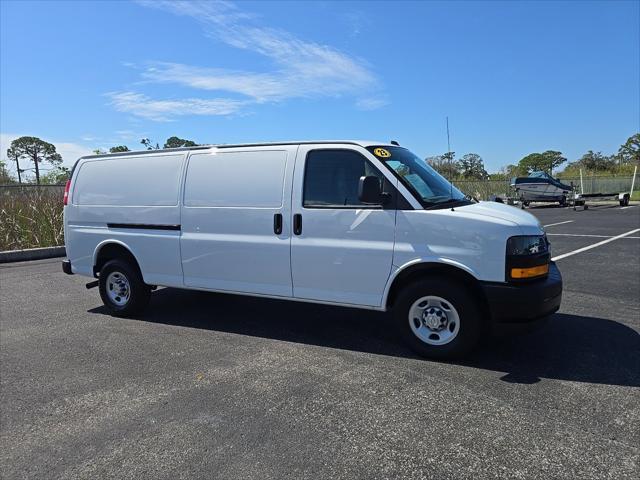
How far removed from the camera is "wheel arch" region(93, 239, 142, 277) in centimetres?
633

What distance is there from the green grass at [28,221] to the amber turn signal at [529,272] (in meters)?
12.1

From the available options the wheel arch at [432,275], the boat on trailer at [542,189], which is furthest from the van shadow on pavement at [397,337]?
the boat on trailer at [542,189]

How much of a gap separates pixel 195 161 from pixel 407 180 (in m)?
2.58

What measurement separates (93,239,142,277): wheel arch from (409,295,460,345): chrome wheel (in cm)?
362

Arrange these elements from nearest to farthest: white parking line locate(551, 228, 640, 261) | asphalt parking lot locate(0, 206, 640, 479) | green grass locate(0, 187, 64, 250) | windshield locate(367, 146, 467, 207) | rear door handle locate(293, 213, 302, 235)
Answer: asphalt parking lot locate(0, 206, 640, 479), windshield locate(367, 146, 467, 207), rear door handle locate(293, 213, 302, 235), white parking line locate(551, 228, 640, 261), green grass locate(0, 187, 64, 250)

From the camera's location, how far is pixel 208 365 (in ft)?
15.1

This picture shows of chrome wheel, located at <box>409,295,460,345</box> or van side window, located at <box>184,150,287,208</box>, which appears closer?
chrome wheel, located at <box>409,295,460,345</box>

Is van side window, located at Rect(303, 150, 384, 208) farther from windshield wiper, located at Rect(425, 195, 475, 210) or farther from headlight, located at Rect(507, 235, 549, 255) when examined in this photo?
headlight, located at Rect(507, 235, 549, 255)

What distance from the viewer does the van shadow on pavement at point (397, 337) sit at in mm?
4320

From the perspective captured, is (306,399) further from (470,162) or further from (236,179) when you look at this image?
(470,162)

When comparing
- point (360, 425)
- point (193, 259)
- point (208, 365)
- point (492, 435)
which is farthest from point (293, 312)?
point (492, 435)

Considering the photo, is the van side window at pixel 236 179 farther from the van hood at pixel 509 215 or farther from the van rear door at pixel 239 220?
the van hood at pixel 509 215

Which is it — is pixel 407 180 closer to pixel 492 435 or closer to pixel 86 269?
pixel 492 435

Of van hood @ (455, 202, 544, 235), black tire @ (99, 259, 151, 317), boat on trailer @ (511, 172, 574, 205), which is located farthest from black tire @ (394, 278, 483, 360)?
boat on trailer @ (511, 172, 574, 205)
